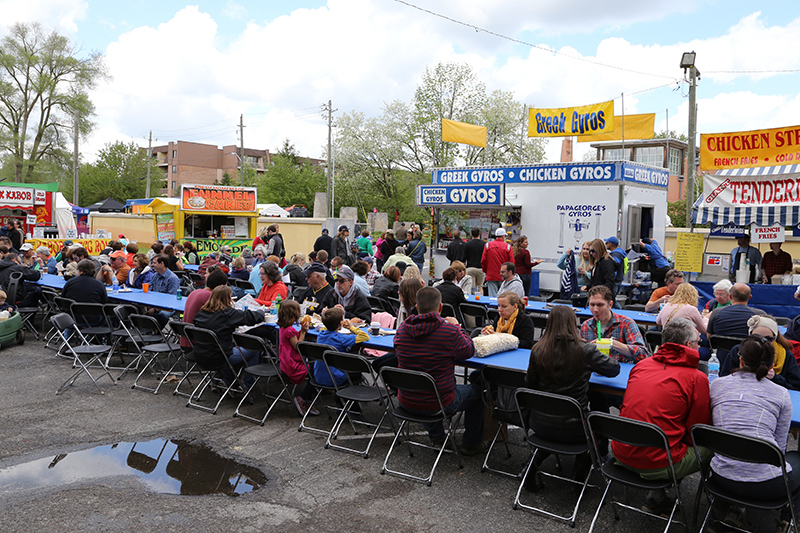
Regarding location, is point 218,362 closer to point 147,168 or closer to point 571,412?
point 571,412

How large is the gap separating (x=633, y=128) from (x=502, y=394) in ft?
49.5

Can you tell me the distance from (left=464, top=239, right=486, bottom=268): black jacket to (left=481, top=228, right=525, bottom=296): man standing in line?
39.3 inches

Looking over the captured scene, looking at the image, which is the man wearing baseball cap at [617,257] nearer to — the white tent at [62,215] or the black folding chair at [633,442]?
the black folding chair at [633,442]

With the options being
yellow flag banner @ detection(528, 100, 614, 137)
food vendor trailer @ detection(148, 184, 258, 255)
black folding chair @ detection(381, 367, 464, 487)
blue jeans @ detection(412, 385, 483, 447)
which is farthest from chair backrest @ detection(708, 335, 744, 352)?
food vendor trailer @ detection(148, 184, 258, 255)

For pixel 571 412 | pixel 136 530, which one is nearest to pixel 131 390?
pixel 136 530

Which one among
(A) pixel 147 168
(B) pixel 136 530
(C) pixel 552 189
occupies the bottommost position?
(B) pixel 136 530

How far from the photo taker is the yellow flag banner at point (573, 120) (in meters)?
16.3

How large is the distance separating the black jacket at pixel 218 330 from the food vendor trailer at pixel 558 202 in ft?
26.7

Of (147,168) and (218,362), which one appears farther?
(147,168)

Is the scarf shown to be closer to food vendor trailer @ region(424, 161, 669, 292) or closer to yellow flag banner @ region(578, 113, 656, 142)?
food vendor trailer @ region(424, 161, 669, 292)

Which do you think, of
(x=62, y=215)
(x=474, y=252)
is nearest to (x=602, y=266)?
(x=474, y=252)

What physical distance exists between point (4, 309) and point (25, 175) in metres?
35.7

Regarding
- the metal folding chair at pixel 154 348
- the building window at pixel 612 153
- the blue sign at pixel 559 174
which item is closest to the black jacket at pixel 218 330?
the metal folding chair at pixel 154 348

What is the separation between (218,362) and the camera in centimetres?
601
